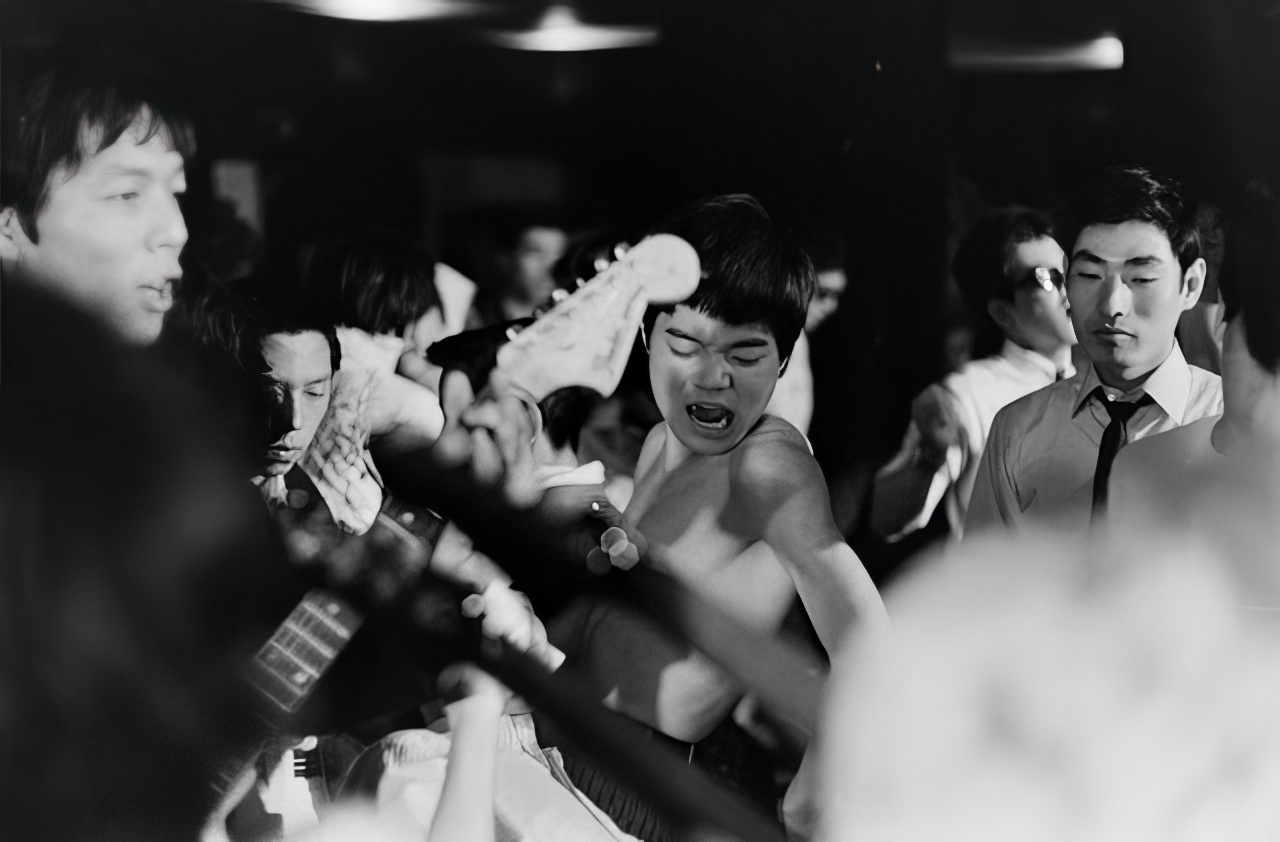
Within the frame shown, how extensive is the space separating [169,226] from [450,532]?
0.58m

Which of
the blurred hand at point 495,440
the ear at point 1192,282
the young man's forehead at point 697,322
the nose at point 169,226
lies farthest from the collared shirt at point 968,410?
the nose at point 169,226

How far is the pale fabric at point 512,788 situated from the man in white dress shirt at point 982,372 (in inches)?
23.0

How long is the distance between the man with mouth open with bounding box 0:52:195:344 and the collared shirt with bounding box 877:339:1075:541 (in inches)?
42.6

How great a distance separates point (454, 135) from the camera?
1.70 meters

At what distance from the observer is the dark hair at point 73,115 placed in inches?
66.5

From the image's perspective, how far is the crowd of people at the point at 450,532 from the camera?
171 cm

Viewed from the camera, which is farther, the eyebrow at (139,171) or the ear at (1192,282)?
the ear at (1192,282)

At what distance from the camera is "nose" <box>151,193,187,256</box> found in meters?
1.71

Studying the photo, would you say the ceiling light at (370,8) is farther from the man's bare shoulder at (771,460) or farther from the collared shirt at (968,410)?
the collared shirt at (968,410)

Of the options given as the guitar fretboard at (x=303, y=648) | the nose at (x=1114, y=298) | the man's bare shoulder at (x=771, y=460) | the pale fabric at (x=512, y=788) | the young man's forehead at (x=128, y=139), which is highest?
the nose at (x=1114, y=298)

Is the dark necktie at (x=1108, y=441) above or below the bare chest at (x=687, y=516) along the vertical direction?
above

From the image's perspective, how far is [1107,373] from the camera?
1.82 meters

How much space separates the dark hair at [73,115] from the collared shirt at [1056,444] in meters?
1.23

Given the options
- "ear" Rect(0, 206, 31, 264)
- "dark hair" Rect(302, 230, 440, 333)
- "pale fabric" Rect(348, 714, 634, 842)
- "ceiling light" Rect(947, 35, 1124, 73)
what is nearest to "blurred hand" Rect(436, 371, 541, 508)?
"dark hair" Rect(302, 230, 440, 333)
